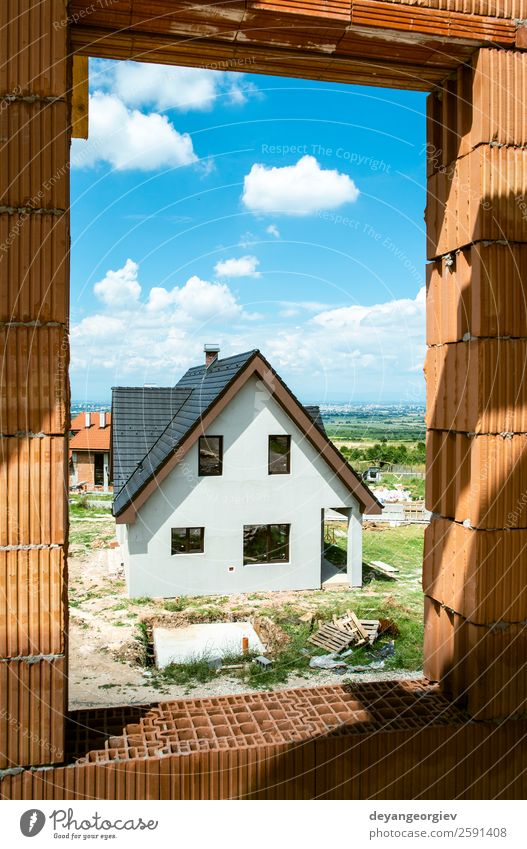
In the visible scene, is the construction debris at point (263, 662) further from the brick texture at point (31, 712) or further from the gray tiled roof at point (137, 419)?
the gray tiled roof at point (137, 419)

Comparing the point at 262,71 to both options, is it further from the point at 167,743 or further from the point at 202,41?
the point at 167,743

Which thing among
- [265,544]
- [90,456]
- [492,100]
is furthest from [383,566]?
[90,456]

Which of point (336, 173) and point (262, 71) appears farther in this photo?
point (336, 173)

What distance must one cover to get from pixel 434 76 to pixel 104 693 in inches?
304

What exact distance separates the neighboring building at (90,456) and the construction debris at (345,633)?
54.9ft

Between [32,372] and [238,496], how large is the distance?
9.95 m

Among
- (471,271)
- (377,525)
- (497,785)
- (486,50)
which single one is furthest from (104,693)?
(377,525)

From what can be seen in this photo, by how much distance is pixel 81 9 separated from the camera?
3.94 metres

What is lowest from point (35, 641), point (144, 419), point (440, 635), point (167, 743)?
point (167, 743)

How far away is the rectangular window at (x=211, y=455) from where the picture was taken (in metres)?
13.4

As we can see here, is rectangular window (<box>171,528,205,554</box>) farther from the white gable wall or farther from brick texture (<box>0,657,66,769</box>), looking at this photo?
brick texture (<box>0,657,66,769</box>)

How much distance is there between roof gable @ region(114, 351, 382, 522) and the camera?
42.1ft

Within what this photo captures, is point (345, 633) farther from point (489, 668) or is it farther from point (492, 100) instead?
point (492, 100)

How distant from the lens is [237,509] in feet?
44.3
